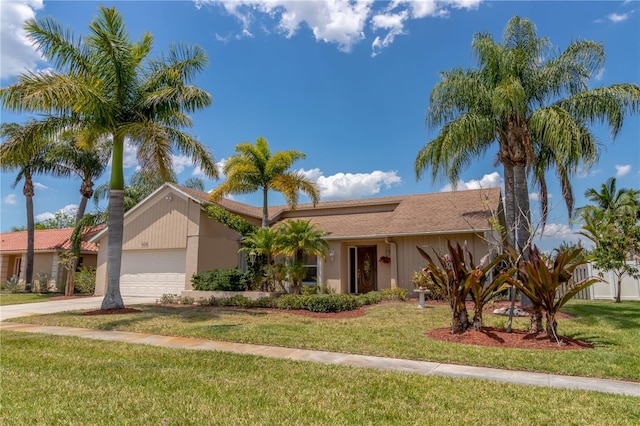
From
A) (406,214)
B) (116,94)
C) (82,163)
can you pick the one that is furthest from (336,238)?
(82,163)

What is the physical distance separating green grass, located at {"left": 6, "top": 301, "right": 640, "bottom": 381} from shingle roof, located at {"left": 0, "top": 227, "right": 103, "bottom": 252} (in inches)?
565

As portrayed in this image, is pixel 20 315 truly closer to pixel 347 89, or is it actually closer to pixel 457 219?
pixel 347 89

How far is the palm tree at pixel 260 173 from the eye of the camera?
18312 mm

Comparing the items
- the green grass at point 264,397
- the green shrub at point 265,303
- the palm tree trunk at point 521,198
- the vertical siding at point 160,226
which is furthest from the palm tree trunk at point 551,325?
the vertical siding at point 160,226

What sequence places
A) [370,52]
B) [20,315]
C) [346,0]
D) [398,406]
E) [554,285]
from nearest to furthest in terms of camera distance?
1. [398,406]
2. [554,285]
3. [346,0]
4. [20,315]
5. [370,52]

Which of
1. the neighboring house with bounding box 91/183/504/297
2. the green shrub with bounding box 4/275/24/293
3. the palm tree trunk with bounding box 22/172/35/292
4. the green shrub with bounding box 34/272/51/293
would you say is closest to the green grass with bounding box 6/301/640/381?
the neighboring house with bounding box 91/183/504/297

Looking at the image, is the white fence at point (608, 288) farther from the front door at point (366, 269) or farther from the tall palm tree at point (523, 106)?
the front door at point (366, 269)

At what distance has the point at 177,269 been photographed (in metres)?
19.4

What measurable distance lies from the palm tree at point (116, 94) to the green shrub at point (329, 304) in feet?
18.9

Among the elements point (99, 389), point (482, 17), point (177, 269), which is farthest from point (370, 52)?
point (99, 389)

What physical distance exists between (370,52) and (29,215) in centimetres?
2250

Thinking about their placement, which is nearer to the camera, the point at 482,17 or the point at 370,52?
the point at 482,17

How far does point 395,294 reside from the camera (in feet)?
52.0

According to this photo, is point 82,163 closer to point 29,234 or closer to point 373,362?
point 29,234
